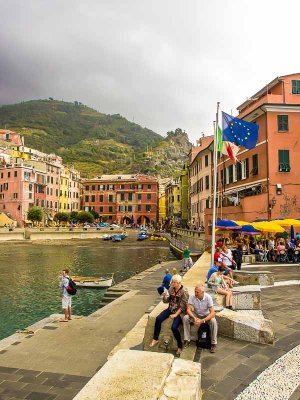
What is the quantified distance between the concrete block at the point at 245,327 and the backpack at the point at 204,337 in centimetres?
71

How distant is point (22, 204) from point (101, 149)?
111313 millimetres

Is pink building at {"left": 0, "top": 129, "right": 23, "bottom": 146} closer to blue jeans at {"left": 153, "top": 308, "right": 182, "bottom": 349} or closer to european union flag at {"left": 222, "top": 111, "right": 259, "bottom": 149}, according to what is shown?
european union flag at {"left": 222, "top": 111, "right": 259, "bottom": 149}

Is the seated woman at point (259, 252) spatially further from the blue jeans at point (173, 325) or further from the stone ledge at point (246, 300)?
the blue jeans at point (173, 325)

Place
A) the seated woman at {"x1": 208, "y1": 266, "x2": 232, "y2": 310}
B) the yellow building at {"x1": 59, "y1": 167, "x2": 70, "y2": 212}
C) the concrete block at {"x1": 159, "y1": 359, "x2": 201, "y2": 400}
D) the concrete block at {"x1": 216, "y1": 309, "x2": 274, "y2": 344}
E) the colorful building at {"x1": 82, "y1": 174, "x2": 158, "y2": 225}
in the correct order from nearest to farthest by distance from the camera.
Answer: the concrete block at {"x1": 159, "y1": 359, "x2": 201, "y2": 400} → the concrete block at {"x1": 216, "y1": 309, "x2": 274, "y2": 344} → the seated woman at {"x1": 208, "y1": 266, "x2": 232, "y2": 310} → the yellow building at {"x1": 59, "y1": 167, "x2": 70, "y2": 212} → the colorful building at {"x1": 82, "y1": 174, "x2": 158, "y2": 225}

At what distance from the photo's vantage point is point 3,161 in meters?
86.8

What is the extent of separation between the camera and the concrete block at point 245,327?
703 cm

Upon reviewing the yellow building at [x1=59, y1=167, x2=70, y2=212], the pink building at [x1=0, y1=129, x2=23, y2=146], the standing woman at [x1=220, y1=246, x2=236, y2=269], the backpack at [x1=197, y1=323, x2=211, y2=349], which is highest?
the pink building at [x1=0, y1=129, x2=23, y2=146]

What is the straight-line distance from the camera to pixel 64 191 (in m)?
97.7

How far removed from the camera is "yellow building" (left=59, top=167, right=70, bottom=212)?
9619 centimetres

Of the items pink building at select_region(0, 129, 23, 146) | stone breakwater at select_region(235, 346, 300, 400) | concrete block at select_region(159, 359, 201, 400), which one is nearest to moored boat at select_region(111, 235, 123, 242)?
pink building at select_region(0, 129, 23, 146)

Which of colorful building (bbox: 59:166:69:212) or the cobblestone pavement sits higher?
colorful building (bbox: 59:166:69:212)

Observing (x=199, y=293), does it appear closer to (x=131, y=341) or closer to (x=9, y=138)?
(x=131, y=341)

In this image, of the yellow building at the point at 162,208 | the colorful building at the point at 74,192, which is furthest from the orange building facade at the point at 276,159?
the yellow building at the point at 162,208

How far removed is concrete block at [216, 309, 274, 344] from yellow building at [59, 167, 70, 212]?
91.8 m
